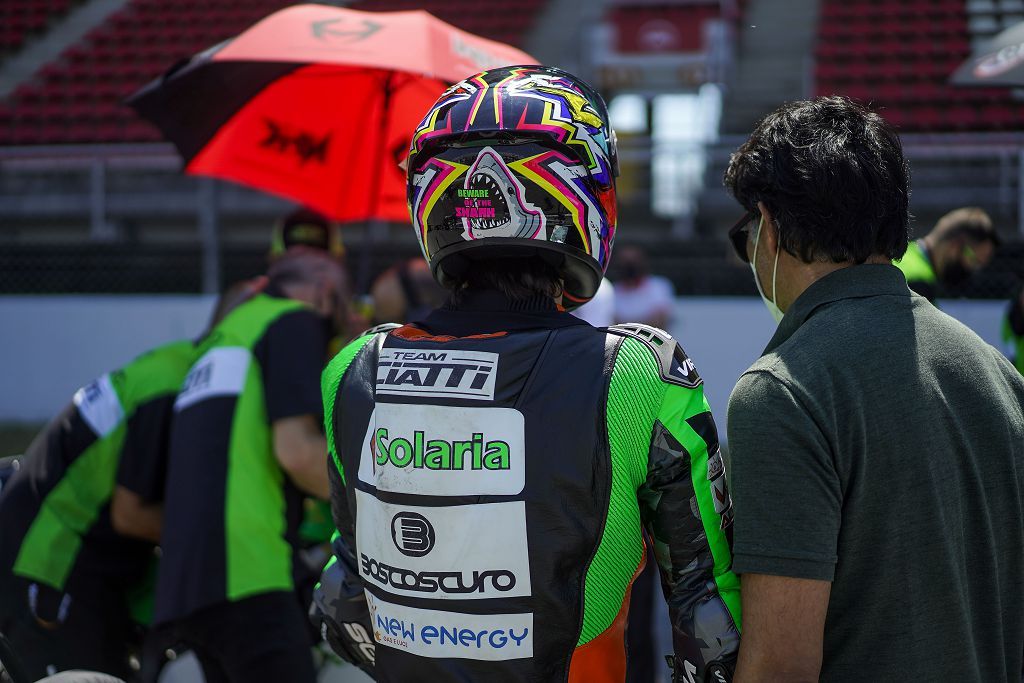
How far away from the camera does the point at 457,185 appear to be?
1.83m

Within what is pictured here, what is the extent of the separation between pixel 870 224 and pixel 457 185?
2.30ft

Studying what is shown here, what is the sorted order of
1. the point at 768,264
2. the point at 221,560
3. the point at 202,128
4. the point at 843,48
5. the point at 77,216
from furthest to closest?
the point at 843,48 → the point at 77,216 → the point at 202,128 → the point at 221,560 → the point at 768,264

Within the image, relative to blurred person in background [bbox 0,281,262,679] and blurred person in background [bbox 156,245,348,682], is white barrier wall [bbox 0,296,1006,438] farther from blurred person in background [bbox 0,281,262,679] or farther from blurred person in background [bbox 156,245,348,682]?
blurred person in background [bbox 156,245,348,682]

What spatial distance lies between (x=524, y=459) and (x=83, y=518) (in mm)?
1894

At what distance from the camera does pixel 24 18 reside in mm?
14797

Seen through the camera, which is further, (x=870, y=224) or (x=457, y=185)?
(x=457, y=185)

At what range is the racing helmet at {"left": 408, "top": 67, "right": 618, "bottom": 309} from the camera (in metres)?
1.79

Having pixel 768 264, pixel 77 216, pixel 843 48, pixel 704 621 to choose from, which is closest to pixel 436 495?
pixel 704 621

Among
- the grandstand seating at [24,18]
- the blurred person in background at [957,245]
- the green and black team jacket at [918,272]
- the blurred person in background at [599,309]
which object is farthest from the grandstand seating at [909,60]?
the grandstand seating at [24,18]

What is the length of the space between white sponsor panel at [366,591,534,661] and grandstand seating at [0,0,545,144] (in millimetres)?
11600

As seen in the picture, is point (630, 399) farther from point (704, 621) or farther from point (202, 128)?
point (202, 128)

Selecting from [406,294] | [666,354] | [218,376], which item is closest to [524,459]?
[666,354]

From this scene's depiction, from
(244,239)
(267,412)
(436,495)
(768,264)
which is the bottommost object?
(244,239)

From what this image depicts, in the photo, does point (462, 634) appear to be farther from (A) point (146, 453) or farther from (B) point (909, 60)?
(B) point (909, 60)
